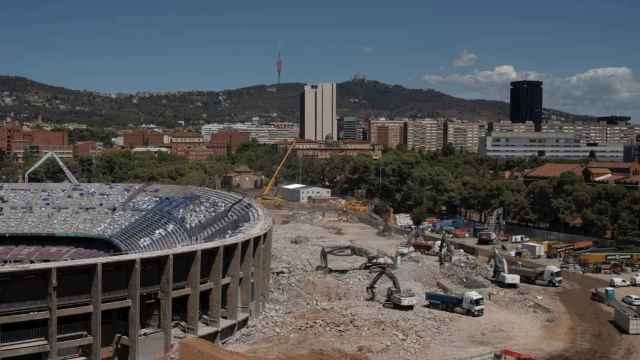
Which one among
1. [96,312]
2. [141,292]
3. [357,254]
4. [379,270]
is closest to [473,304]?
[379,270]

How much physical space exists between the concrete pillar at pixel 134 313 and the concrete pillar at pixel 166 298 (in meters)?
Answer: 1.33

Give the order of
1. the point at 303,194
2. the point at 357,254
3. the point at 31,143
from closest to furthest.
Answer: the point at 357,254 < the point at 303,194 < the point at 31,143

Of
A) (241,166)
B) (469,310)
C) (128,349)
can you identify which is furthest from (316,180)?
(128,349)

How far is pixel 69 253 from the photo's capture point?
171 ft

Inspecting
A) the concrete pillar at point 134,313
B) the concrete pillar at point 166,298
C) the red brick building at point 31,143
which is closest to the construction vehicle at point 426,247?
the concrete pillar at point 166,298

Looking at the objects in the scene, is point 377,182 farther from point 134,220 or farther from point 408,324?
point 408,324

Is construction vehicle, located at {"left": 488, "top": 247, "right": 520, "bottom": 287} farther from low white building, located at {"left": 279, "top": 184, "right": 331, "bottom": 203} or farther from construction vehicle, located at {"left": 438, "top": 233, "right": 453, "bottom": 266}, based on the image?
low white building, located at {"left": 279, "top": 184, "right": 331, "bottom": 203}

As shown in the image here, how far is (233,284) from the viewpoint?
35219 millimetres

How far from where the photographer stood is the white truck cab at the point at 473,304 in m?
40.1

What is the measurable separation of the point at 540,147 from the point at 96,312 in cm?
14423

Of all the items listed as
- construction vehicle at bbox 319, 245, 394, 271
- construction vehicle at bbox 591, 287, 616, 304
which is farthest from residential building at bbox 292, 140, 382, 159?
construction vehicle at bbox 591, 287, 616, 304

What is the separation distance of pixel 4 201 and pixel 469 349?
4146cm

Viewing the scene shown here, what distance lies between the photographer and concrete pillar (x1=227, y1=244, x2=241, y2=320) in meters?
35.2

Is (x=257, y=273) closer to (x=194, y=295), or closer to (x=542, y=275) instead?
(x=194, y=295)
